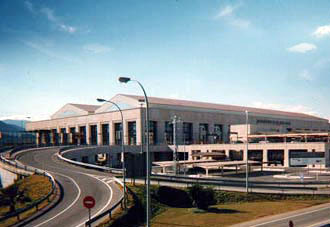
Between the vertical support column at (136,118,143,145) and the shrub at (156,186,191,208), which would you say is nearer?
the shrub at (156,186,191,208)

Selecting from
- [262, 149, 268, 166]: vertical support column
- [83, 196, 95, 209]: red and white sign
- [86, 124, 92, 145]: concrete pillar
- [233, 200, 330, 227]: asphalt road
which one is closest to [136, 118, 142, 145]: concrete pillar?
[86, 124, 92, 145]: concrete pillar

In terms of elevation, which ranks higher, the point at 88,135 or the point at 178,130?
the point at 178,130

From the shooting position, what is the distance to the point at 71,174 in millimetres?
47094

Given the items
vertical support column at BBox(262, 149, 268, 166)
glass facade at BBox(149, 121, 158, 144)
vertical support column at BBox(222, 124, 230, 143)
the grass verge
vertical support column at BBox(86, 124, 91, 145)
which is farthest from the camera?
vertical support column at BBox(222, 124, 230, 143)

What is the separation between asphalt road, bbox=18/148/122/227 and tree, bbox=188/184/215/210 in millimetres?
7764

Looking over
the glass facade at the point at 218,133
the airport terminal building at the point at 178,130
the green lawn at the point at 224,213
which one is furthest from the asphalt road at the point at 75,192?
the glass facade at the point at 218,133

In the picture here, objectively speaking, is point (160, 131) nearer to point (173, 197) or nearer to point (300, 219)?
point (173, 197)

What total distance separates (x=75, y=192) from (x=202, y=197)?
13.1 m

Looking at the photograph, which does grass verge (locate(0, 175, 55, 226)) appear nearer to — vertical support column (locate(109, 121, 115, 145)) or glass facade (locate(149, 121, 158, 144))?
glass facade (locate(149, 121, 158, 144))

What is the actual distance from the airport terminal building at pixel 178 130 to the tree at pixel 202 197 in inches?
1773

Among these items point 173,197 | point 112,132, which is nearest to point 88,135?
point 112,132

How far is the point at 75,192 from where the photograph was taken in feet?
117

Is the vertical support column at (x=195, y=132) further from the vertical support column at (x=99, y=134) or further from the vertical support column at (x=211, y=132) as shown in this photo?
the vertical support column at (x=99, y=134)

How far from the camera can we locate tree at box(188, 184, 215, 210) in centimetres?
3500
